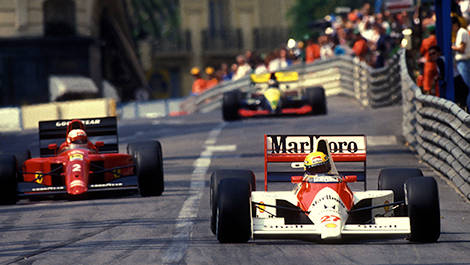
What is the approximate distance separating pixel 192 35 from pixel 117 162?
53.2 metres

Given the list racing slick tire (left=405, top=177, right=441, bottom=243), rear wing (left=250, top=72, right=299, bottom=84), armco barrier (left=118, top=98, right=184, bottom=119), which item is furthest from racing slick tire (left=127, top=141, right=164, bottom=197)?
armco barrier (left=118, top=98, right=184, bottom=119)

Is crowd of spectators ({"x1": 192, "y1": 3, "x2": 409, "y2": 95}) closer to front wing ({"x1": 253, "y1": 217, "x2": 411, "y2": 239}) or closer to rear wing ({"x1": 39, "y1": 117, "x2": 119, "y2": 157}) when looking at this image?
rear wing ({"x1": 39, "y1": 117, "x2": 119, "y2": 157})

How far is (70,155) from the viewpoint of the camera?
13.3m

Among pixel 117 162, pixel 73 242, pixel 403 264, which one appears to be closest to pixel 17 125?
pixel 117 162

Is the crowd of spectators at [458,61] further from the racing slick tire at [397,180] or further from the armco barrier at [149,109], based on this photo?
the armco barrier at [149,109]

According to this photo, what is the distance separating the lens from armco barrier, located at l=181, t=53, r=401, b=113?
94.4 ft

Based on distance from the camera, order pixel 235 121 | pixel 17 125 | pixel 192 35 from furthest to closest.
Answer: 1. pixel 192 35
2. pixel 17 125
3. pixel 235 121

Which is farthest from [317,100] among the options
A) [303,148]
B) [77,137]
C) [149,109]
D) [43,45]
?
[43,45]

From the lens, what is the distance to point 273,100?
24844 millimetres

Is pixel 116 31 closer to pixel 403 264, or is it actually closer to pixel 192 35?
pixel 192 35

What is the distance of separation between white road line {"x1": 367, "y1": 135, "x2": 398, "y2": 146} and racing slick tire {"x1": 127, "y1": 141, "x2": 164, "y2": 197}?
7929mm

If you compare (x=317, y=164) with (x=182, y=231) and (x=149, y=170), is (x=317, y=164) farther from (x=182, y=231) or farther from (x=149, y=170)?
(x=149, y=170)

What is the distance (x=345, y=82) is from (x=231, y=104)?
10.9 meters

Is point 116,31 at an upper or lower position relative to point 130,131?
upper
